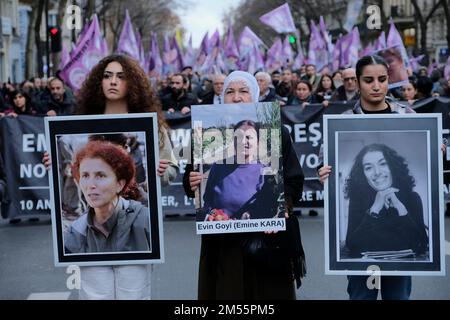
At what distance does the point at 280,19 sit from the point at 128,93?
846 inches

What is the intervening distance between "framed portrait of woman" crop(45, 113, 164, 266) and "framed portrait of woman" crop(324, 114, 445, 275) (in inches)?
36.5

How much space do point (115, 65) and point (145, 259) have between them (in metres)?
1.09

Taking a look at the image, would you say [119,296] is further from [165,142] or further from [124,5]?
[124,5]

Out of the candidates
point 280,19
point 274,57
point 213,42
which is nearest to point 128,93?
point 280,19

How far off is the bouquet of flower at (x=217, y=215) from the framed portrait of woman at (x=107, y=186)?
278 mm

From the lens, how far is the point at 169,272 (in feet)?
28.8

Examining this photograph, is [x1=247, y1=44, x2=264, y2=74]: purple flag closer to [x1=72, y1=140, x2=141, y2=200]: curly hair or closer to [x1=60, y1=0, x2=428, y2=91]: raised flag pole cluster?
[x1=60, y1=0, x2=428, y2=91]: raised flag pole cluster

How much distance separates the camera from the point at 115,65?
17.8 ft

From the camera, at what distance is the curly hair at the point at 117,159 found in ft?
16.7

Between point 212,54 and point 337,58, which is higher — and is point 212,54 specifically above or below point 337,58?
above

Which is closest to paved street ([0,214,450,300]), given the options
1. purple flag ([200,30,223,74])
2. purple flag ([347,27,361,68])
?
purple flag ([347,27,361,68])

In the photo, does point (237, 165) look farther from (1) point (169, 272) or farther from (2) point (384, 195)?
(1) point (169, 272)

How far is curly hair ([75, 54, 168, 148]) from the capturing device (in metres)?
5.36
